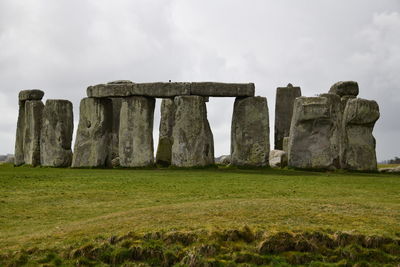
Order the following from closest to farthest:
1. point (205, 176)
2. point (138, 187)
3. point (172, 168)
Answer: point (138, 187), point (205, 176), point (172, 168)

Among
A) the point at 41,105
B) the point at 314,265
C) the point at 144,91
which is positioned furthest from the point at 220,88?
the point at 314,265

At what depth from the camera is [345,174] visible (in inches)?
991

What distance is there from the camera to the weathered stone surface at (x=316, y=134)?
26.0m

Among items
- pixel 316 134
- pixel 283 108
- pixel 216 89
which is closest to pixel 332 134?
pixel 316 134

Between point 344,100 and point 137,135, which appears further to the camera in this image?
point 344,100

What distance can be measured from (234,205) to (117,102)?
20.8 metres

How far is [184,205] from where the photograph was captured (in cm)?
1505

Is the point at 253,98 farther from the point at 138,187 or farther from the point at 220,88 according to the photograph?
the point at 138,187

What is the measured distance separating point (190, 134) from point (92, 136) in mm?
4639

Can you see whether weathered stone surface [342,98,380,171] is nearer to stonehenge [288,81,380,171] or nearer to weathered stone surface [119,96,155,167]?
stonehenge [288,81,380,171]

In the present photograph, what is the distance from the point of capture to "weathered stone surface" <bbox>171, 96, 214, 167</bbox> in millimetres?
26797

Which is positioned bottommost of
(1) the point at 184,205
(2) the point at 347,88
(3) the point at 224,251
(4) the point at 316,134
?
(3) the point at 224,251

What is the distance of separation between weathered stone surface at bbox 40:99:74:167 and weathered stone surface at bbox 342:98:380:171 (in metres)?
12.3

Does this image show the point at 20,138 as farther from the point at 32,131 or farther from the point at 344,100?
the point at 344,100
